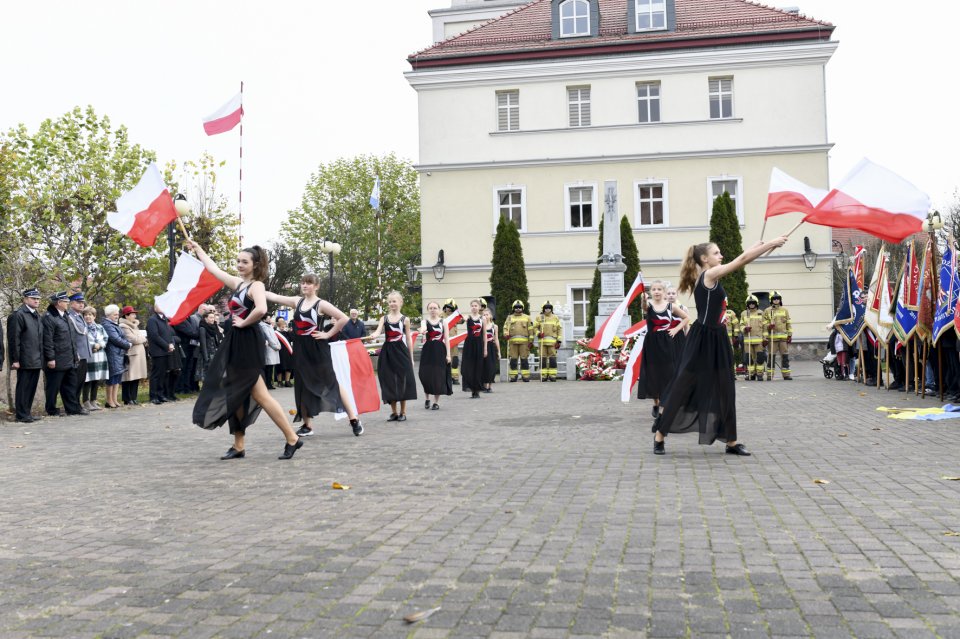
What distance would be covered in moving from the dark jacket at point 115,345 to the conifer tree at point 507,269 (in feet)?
63.8

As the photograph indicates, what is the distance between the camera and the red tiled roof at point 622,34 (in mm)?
36812

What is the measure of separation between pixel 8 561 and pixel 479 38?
124 ft

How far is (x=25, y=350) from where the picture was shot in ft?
46.8

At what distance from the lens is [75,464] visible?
364 inches

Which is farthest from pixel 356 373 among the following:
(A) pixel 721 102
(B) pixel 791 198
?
(A) pixel 721 102

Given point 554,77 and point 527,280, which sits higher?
point 554,77

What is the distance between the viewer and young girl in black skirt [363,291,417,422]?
538 inches

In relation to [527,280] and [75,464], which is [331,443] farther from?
[527,280]

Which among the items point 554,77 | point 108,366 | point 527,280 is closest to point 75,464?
point 108,366

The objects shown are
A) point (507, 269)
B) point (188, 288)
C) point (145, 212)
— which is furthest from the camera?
point (507, 269)

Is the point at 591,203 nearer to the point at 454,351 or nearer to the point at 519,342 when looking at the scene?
the point at 454,351

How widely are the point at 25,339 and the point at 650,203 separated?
27530mm

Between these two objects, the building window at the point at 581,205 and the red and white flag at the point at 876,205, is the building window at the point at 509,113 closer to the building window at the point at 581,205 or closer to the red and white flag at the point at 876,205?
the building window at the point at 581,205

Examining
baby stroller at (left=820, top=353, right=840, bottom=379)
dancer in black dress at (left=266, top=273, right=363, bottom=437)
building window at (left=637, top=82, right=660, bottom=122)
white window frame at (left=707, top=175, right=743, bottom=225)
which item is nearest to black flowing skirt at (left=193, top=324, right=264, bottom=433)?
dancer in black dress at (left=266, top=273, right=363, bottom=437)
